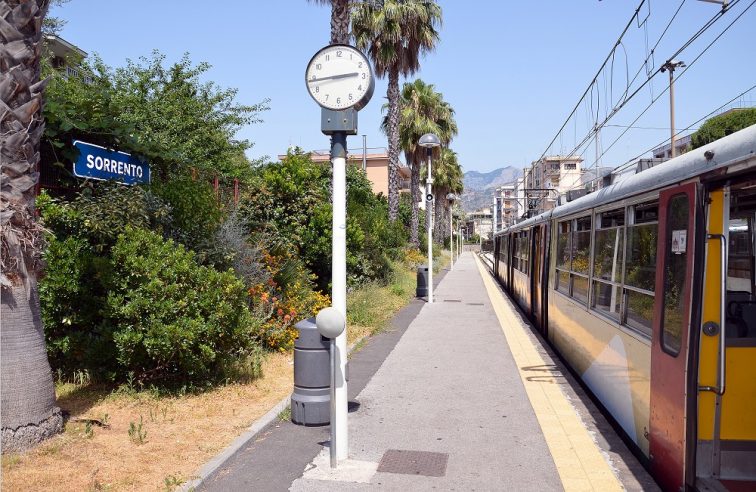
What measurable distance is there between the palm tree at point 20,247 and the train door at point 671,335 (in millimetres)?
4876

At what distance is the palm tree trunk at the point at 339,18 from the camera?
1521 cm

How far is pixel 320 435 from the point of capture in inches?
242

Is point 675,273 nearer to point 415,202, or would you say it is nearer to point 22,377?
point 22,377

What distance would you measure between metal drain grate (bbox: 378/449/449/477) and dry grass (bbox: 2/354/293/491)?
4.89 ft

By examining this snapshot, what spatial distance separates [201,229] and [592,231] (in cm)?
521

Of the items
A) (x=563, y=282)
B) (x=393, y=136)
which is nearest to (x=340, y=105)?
(x=563, y=282)

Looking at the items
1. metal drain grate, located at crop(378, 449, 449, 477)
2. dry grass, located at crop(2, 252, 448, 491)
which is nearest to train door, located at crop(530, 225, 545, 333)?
dry grass, located at crop(2, 252, 448, 491)

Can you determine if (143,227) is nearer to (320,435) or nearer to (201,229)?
(201,229)

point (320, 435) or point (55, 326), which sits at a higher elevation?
point (55, 326)

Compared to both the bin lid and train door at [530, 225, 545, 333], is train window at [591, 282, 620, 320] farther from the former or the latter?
train door at [530, 225, 545, 333]

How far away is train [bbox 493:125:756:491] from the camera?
13.4 feet

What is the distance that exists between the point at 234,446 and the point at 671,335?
370cm

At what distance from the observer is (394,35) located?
2491 centimetres

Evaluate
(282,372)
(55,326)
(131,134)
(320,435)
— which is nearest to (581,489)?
(320,435)
